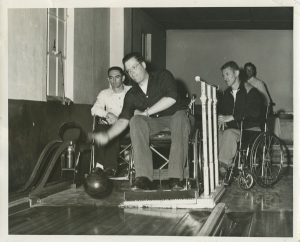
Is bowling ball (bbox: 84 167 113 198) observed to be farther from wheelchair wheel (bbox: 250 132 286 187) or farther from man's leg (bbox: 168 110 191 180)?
wheelchair wheel (bbox: 250 132 286 187)

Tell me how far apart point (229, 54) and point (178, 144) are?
6552 mm

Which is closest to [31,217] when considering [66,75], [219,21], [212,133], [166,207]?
[166,207]

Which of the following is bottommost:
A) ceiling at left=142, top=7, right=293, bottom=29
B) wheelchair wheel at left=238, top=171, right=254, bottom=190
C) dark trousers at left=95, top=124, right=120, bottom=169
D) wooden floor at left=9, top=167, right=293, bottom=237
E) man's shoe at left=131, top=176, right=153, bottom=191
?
A: wooden floor at left=9, top=167, right=293, bottom=237

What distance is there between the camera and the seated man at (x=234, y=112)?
12.3ft

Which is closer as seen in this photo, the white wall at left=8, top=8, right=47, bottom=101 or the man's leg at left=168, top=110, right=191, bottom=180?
the man's leg at left=168, top=110, right=191, bottom=180

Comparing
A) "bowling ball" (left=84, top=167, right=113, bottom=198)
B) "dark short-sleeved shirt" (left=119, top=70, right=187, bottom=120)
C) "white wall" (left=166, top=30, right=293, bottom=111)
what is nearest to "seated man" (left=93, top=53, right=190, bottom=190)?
"dark short-sleeved shirt" (left=119, top=70, right=187, bottom=120)

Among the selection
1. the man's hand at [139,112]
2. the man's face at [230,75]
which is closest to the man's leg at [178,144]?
the man's hand at [139,112]

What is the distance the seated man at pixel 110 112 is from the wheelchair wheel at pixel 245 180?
1200 mm

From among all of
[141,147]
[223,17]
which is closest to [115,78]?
[141,147]

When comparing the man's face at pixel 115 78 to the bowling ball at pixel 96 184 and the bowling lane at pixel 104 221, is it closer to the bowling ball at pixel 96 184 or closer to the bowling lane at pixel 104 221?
the bowling ball at pixel 96 184

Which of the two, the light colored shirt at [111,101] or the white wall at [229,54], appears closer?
the light colored shirt at [111,101]

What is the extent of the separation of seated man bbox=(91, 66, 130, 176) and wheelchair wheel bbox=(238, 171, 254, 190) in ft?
3.94

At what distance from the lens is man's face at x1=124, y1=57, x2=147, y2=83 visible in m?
3.32

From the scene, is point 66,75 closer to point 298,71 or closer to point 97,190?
point 97,190
